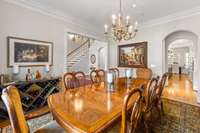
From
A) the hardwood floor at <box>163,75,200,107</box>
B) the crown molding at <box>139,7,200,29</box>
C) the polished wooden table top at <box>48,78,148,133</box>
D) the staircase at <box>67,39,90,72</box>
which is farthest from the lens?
the staircase at <box>67,39,90,72</box>

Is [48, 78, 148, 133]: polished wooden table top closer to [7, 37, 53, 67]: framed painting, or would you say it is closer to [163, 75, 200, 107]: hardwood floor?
[7, 37, 53, 67]: framed painting

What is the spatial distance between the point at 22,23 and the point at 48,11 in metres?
0.84

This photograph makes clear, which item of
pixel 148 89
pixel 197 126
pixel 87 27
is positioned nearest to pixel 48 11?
pixel 87 27

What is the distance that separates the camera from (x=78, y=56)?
7801 mm

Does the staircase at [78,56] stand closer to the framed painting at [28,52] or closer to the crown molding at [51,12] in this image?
the crown molding at [51,12]

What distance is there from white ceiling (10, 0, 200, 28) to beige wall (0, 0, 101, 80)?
33cm

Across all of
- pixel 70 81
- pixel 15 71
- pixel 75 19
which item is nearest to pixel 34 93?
pixel 15 71

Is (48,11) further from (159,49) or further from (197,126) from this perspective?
(197,126)

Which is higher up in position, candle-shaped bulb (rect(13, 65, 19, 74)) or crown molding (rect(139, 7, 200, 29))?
crown molding (rect(139, 7, 200, 29))

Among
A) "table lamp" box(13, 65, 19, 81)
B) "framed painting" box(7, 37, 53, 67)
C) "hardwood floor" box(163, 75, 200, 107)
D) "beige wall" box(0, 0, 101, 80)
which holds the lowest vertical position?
"hardwood floor" box(163, 75, 200, 107)

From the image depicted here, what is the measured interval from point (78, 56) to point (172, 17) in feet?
16.8

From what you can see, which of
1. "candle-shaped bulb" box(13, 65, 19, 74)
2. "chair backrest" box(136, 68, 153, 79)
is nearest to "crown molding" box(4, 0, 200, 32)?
"candle-shaped bulb" box(13, 65, 19, 74)

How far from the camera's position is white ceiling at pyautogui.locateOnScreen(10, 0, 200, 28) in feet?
11.2

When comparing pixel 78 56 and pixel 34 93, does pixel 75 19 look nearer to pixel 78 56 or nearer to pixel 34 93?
pixel 34 93
